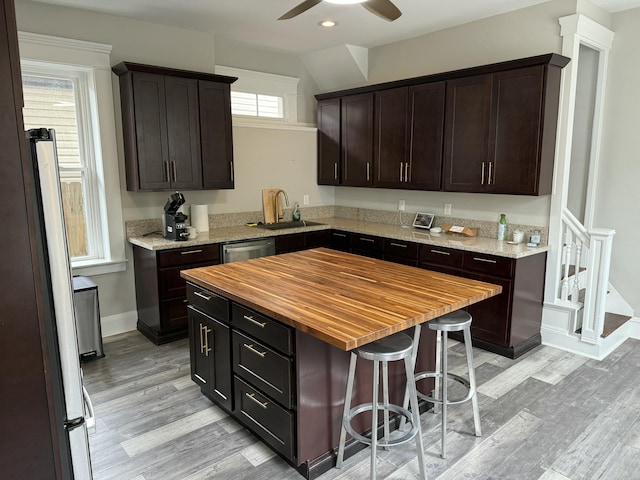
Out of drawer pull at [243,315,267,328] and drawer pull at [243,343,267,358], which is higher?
drawer pull at [243,315,267,328]

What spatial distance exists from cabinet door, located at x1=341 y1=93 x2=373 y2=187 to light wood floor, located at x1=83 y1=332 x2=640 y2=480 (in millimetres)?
2270

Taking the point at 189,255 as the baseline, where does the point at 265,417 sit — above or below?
below

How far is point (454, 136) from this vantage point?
4020 mm

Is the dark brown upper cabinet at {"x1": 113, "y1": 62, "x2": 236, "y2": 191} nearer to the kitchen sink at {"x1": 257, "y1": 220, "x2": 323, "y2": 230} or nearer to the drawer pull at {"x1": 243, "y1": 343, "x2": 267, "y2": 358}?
the kitchen sink at {"x1": 257, "y1": 220, "x2": 323, "y2": 230}

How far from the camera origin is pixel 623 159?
391cm

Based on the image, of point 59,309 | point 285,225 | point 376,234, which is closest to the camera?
point 59,309

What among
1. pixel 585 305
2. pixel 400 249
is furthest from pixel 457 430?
pixel 400 249

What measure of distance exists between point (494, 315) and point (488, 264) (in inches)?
16.6

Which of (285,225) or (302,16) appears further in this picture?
(285,225)

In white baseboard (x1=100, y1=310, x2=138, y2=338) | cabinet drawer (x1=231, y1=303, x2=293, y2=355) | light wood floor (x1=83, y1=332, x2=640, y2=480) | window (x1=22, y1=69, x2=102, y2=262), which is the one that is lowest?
light wood floor (x1=83, y1=332, x2=640, y2=480)

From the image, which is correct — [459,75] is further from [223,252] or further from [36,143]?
[36,143]

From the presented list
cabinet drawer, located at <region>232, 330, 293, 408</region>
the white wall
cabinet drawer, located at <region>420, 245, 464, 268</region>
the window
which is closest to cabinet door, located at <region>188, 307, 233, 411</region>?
cabinet drawer, located at <region>232, 330, 293, 408</region>

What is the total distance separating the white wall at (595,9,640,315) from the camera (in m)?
3.79

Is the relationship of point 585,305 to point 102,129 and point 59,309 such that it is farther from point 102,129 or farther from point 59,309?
point 102,129
